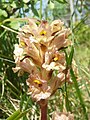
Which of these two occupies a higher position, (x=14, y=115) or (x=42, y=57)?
(x=42, y=57)

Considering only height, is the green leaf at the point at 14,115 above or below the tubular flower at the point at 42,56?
below

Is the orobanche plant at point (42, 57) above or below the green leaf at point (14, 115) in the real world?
above

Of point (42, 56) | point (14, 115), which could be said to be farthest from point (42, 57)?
point (14, 115)

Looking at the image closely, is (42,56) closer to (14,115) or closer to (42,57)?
(42,57)

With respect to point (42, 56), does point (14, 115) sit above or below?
below

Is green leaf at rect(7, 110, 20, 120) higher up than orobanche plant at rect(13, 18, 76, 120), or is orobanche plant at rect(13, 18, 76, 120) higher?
orobanche plant at rect(13, 18, 76, 120)

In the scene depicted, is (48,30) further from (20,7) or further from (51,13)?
(51,13)
